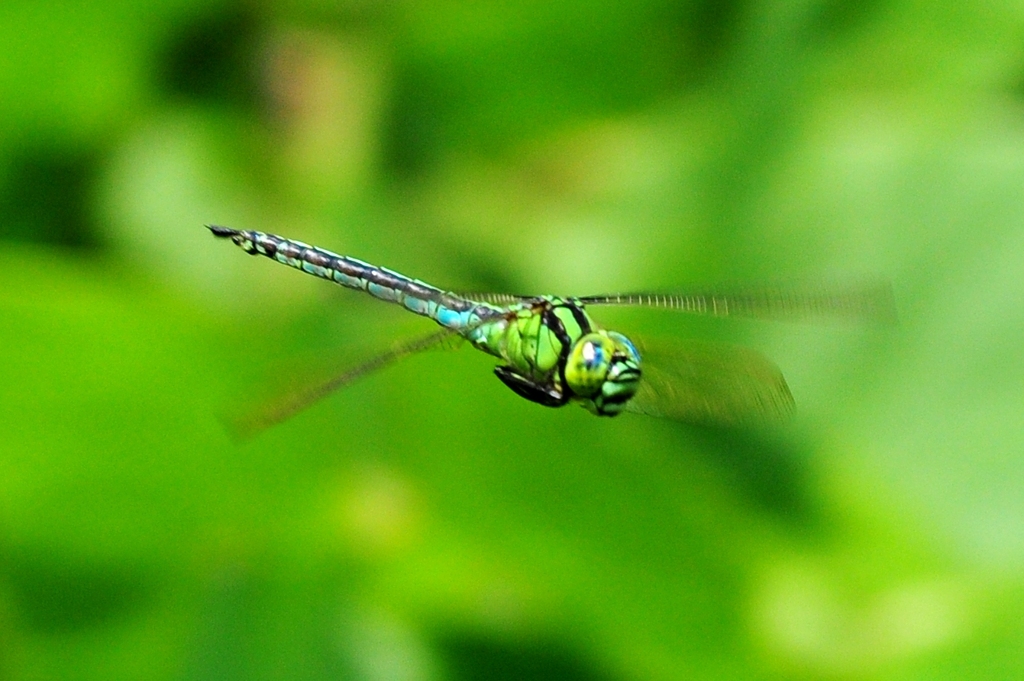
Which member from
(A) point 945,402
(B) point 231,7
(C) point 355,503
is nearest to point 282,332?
(C) point 355,503

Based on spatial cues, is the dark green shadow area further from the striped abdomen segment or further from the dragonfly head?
the dragonfly head

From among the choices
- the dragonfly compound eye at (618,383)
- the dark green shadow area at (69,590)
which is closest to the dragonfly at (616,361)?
the dragonfly compound eye at (618,383)

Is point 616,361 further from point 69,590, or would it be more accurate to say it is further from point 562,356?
point 69,590

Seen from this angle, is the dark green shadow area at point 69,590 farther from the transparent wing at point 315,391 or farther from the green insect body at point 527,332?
the green insect body at point 527,332

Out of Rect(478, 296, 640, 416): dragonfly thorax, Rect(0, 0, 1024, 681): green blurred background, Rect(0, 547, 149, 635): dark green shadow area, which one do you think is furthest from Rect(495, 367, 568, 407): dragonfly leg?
Rect(0, 547, 149, 635): dark green shadow area

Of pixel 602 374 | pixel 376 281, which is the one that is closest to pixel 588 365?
pixel 602 374
